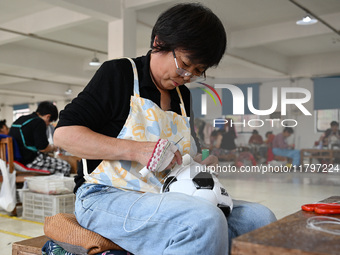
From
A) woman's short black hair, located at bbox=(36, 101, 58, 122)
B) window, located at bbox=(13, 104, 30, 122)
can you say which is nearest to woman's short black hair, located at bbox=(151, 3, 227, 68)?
woman's short black hair, located at bbox=(36, 101, 58, 122)

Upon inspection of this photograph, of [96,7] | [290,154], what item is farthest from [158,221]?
[96,7]

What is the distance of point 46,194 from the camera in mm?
3881

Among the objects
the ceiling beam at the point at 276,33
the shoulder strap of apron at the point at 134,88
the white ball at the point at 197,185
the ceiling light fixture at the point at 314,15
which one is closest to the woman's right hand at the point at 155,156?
the white ball at the point at 197,185

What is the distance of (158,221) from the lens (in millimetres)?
1153

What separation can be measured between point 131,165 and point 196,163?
26 cm

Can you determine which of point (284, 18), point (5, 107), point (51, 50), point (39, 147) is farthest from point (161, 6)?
point (5, 107)

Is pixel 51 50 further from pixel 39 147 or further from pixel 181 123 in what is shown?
pixel 181 123

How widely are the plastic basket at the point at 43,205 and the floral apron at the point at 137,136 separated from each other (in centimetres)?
259

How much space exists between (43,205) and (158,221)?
309 centimetres

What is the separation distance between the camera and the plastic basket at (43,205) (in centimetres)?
380

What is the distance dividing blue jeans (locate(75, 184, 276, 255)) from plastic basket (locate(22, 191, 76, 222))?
2.56 meters

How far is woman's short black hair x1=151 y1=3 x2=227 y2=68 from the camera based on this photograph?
1343 millimetres

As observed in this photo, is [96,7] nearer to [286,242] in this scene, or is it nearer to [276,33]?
[276,33]

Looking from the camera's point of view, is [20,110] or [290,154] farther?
[20,110]
